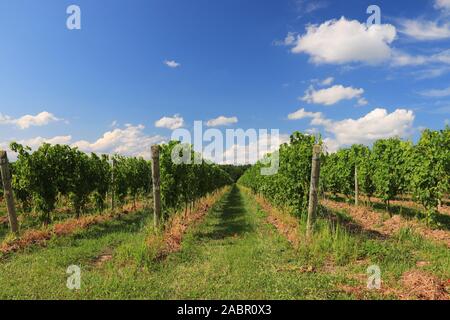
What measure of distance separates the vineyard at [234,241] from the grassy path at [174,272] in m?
0.03

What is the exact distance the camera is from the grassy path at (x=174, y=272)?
520 centimetres

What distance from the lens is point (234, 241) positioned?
30.3 feet

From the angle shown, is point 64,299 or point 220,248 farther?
point 220,248

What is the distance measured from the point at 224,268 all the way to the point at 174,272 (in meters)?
0.99

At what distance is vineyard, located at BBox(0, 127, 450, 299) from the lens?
541 cm

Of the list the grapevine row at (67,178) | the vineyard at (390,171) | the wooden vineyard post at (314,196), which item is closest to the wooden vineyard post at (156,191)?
the grapevine row at (67,178)

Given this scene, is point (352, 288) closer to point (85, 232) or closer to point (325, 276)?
point (325, 276)

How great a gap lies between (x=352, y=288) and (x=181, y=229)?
589 cm

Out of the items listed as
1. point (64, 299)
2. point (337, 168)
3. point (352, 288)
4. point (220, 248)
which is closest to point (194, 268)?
point (220, 248)

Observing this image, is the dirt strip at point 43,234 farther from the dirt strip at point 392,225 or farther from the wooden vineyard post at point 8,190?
the dirt strip at point 392,225

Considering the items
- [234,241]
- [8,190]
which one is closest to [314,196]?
[234,241]

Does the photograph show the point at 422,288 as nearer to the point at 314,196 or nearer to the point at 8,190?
the point at 314,196

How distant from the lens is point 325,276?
19.1 ft
